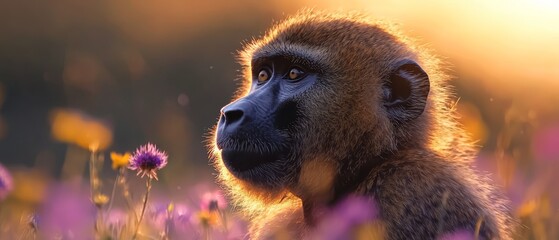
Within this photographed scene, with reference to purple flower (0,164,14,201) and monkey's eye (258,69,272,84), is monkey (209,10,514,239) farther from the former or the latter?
purple flower (0,164,14,201)

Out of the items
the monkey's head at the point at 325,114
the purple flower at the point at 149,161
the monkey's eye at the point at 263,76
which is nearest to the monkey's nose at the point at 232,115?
the monkey's head at the point at 325,114

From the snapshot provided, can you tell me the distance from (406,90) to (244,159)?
2.90ft

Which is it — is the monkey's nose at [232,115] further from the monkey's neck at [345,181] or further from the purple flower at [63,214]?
the purple flower at [63,214]

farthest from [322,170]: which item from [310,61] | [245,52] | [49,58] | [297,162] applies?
[49,58]

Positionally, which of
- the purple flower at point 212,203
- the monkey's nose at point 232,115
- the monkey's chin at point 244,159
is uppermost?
the monkey's nose at point 232,115

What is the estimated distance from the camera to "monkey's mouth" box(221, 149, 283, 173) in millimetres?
4961

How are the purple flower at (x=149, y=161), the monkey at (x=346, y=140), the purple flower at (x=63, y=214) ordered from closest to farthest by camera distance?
1. the purple flower at (x=63, y=214)
2. the purple flower at (x=149, y=161)
3. the monkey at (x=346, y=140)

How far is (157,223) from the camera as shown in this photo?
482 centimetres

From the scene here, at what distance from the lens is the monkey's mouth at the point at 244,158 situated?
496cm

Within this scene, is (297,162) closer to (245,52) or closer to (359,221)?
(359,221)

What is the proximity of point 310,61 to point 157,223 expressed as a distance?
3.84 feet

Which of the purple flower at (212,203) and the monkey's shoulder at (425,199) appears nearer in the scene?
the monkey's shoulder at (425,199)

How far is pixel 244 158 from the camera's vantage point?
16.3 ft

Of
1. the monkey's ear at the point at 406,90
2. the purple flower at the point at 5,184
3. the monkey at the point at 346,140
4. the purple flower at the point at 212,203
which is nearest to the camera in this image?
the purple flower at the point at 5,184
